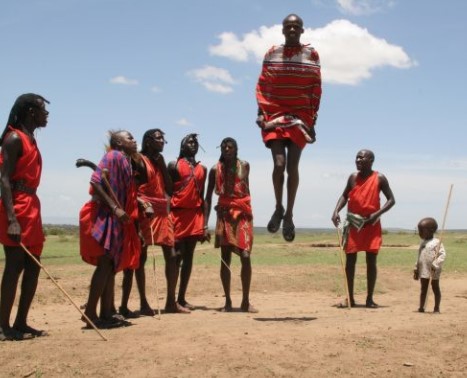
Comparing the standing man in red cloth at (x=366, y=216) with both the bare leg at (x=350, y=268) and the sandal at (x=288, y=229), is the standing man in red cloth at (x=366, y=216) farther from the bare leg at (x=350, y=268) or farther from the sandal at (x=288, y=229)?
the sandal at (x=288, y=229)

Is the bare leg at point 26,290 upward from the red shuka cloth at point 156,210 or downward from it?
downward

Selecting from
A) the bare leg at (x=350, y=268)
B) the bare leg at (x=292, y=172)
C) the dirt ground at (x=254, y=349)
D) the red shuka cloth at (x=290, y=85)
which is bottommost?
the dirt ground at (x=254, y=349)

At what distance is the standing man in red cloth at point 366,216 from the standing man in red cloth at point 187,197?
2.18 m

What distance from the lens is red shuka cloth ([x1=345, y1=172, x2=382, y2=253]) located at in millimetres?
9523

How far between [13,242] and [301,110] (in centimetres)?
319

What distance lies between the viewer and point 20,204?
20.1 ft

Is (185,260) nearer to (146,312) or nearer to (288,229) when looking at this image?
(146,312)

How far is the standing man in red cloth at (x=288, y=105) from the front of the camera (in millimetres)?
6430

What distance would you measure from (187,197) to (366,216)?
109 inches

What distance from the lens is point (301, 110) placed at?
259 inches

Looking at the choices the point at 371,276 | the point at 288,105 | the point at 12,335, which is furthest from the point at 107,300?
the point at 371,276

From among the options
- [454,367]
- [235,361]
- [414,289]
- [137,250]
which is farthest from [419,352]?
[414,289]

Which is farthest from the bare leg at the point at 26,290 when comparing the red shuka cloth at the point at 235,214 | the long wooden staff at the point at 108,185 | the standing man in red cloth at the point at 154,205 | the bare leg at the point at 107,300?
the red shuka cloth at the point at 235,214

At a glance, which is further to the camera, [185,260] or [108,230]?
[185,260]
